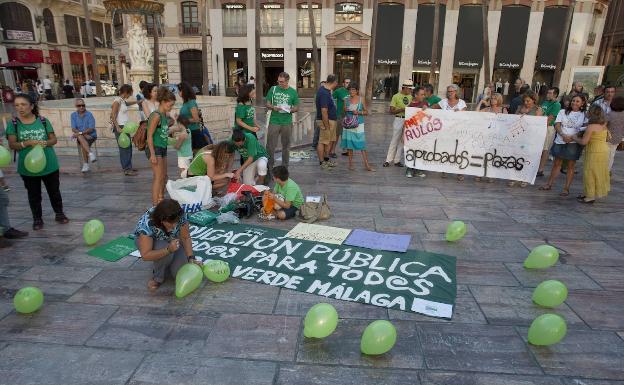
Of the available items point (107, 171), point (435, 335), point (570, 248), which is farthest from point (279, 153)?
point (435, 335)

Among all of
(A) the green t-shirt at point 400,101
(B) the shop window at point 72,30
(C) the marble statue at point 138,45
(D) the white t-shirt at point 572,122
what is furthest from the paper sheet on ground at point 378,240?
(B) the shop window at point 72,30

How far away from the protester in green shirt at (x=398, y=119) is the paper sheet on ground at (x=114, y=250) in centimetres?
586

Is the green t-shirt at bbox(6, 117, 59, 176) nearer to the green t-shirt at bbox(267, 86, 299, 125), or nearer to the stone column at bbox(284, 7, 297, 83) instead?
the green t-shirt at bbox(267, 86, 299, 125)

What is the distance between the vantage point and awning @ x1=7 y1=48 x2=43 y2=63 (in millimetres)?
31938

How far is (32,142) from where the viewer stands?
16.0ft

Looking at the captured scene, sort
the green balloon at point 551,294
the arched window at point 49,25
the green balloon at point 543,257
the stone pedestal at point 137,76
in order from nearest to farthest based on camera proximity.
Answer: the green balloon at point 551,294 → the green balloon at point 543,257 → the stone pedestal at point 137,76 → the arched window at point 49,25

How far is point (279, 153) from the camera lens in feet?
33.3

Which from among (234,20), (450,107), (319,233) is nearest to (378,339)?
(319,233)

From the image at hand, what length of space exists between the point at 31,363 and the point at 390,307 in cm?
280

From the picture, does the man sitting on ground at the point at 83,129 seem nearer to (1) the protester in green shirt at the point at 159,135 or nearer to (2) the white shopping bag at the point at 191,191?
(1) the protester in green shirt at the point at 159,135

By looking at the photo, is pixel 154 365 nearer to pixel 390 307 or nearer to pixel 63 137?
pixel 390 307

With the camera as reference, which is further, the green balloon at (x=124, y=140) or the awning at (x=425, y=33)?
the awning at (x=425, y=33)

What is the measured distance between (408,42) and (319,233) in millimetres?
27964

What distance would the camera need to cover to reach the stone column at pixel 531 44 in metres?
29.2
